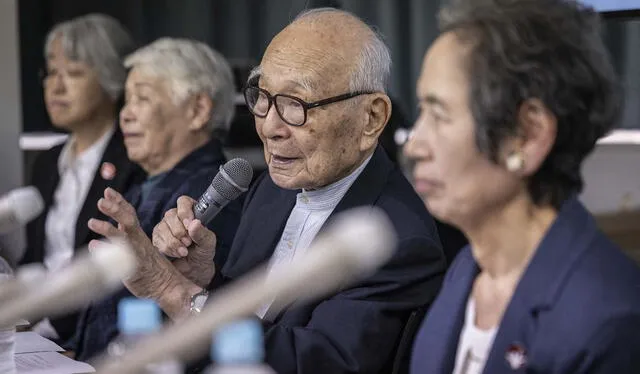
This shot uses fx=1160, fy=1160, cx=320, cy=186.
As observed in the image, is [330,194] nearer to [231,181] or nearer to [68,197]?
[231,181]

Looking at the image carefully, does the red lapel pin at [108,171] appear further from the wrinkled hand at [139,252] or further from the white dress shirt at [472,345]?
the white dress shirt at [472,345]

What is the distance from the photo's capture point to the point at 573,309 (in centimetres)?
164

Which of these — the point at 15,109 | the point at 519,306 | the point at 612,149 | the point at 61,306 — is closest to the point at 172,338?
the point at 61,306

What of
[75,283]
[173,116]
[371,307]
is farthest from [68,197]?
[75,283]

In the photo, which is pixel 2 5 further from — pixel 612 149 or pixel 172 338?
pixel 172 338

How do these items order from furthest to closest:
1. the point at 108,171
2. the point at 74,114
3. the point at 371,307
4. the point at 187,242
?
the point at 74,114
the point at 108,171
the point at 187,242
the point at 371,307

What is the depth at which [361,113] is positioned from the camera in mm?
2447

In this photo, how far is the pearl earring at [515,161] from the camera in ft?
5.52

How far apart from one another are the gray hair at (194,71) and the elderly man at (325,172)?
910mm

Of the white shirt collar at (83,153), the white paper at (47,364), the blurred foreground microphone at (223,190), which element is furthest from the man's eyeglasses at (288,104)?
the white shirt collar at (83,153)

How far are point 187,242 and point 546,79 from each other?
1056 millimetres

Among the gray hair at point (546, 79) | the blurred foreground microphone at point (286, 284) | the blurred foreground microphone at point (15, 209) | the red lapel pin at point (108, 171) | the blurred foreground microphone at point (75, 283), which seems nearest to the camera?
the blurred foreground microphone at point (286, 284)

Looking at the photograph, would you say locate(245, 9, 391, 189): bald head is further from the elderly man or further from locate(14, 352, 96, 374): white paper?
locate(14, 352, 96, 374): white paper

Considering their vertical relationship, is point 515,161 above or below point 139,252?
above
